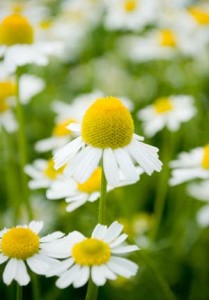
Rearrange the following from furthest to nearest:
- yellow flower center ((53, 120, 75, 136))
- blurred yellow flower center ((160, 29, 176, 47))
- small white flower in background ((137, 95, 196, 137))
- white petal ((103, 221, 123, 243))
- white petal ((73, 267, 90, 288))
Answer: blurred yellow flower center ((160, 29, 176, 47)) → small white flower in background ((137, 95, 196, 137)) → yellow flower center ((53, 120, 75, 136)) → white petal ((103, 221, 123, 243)) → white petal ((73, 267, 90, 288))

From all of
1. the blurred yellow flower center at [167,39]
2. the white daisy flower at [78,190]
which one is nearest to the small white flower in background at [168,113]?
the blurred yellow flower center at [167,39]

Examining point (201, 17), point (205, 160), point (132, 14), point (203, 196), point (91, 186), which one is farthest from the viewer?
point (132, 14)

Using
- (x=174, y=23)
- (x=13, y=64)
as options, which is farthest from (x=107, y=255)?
(x=174, y=23)

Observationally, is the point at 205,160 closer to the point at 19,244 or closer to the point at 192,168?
the point at 192,168

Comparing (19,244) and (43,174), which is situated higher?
(19,244)

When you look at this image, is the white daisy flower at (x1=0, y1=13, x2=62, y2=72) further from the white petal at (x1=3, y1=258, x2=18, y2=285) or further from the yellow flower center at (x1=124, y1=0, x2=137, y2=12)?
the yellow flower center at (x1=124, y1=0, x2=137, y2=12)

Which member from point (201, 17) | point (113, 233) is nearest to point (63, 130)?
point (113, 233)

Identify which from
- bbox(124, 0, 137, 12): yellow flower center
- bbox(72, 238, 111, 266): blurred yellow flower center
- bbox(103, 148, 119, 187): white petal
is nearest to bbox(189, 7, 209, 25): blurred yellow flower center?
bbox(124, 0, 137, 12): yellow flower center
